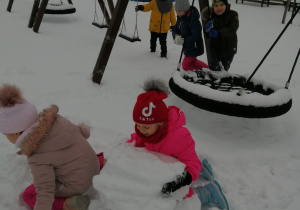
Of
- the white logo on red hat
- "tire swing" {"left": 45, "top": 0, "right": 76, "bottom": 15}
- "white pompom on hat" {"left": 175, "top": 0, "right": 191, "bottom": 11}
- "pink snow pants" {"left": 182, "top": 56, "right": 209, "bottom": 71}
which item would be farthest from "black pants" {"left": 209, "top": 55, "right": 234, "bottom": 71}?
"tire swing" {"left": 45, "top": 0, "right": 76, "bottom": 15}

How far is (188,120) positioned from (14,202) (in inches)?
71.8

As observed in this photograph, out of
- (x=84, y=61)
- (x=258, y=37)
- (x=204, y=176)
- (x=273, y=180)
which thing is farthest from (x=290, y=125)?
(x=258, y=37)

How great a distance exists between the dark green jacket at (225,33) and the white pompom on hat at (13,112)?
2424mm

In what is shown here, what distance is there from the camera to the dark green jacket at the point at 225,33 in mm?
3326

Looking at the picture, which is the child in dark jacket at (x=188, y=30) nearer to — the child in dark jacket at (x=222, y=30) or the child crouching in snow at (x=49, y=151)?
the child in dark jacket at (x=222, y=30)

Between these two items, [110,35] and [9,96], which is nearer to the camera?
[9,96]

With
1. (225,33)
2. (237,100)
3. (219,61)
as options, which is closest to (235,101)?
(237,100)

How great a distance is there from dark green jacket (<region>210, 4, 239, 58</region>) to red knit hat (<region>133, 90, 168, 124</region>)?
6.23 ft

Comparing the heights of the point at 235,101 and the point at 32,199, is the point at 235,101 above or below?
above

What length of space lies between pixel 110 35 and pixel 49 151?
7.10 ft

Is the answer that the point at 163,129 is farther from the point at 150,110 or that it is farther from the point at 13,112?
the point at 13,112

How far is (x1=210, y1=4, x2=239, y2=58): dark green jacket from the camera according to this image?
333 cm

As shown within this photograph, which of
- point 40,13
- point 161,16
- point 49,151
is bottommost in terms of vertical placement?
A: point 49,151

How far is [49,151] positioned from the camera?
1.66 meters
